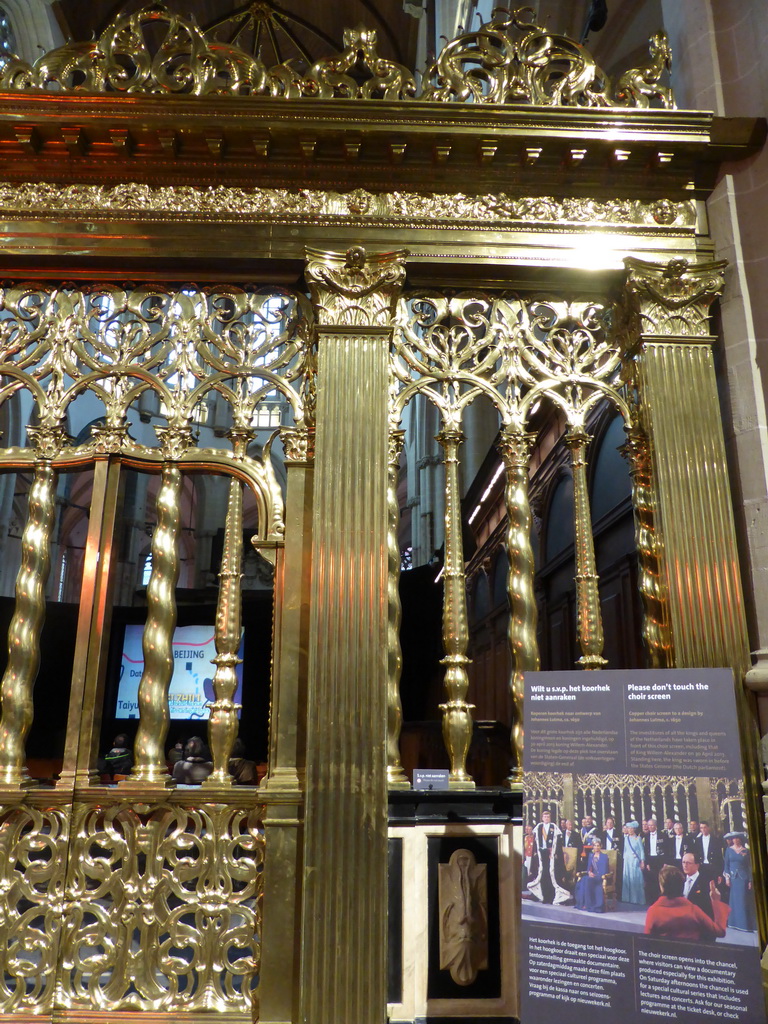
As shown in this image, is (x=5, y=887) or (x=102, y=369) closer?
(x=5, y=887)

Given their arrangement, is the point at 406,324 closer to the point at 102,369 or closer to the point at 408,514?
the point at 102,369

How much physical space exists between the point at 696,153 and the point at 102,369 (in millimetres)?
3503

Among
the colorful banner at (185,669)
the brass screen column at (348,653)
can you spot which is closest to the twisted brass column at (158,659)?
the brass screen column at (348,653)

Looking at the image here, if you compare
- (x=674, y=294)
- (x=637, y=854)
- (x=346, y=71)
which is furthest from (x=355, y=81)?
(x=637, y=854)

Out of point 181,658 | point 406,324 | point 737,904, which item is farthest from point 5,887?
point 181,658

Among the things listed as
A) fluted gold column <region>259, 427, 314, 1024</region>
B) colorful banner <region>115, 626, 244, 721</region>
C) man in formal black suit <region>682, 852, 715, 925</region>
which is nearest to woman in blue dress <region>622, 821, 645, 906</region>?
man in formal black suit <region>682, 852, 715, 925</region>

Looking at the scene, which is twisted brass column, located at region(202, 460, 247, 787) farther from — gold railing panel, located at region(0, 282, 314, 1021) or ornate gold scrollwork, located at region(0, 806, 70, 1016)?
ornate gold scrollwork, located at region(0, 806, 70, 1016)

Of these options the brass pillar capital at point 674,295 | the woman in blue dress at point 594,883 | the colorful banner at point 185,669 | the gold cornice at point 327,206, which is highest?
the gold cornice at point 327,206

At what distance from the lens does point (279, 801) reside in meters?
3.51

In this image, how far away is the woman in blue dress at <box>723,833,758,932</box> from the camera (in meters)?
2.55

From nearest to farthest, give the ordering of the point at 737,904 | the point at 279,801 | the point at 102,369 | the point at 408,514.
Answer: the point at 737,904
the point at 279,801
the point at 102,369
the point at 408,514

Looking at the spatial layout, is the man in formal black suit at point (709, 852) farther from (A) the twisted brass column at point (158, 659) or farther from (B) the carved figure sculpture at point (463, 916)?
(A) the twisted brass column at point (158, 659)

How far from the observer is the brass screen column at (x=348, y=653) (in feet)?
10.6

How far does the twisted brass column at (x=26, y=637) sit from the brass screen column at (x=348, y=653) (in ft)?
4.80
